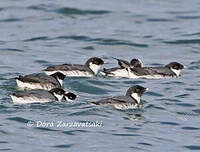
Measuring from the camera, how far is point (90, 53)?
88.9ft

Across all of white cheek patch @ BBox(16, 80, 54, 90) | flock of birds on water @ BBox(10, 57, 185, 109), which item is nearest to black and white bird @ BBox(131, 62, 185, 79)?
flock of birds on water @ BBox(10, 57, 185, 109)

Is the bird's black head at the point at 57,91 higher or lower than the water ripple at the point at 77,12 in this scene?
lower

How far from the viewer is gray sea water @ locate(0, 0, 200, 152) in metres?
16.1

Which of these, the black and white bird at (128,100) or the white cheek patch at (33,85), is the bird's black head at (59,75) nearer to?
the white cheek patch at (33,85)

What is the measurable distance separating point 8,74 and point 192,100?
536 centimetres

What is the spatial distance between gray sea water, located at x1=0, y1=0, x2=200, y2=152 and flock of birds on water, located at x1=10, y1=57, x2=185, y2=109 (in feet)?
Answer: 0.67

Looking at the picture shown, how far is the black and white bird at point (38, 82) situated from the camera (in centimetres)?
2002

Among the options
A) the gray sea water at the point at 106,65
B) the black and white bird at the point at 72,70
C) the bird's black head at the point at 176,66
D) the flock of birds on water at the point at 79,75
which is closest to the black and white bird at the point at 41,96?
the flock of birds on water at the point at 79,75

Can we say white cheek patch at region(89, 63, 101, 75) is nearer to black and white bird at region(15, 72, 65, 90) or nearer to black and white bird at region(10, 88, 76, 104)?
black and white bird at region(15, 72, 65, 90)

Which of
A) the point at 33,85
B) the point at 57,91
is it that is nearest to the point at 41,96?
the point at 57,91

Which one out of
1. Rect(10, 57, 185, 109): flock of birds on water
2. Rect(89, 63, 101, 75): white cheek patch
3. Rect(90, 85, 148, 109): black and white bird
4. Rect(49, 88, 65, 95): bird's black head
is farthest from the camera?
Rect(89, 63, 101, 75): white cheek patch

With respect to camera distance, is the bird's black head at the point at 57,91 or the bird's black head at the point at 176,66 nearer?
the bird's black head at the point at 57,91

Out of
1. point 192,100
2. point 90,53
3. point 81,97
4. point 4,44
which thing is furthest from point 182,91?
point 4,44

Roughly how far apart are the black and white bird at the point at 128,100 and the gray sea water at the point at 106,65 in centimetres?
14
